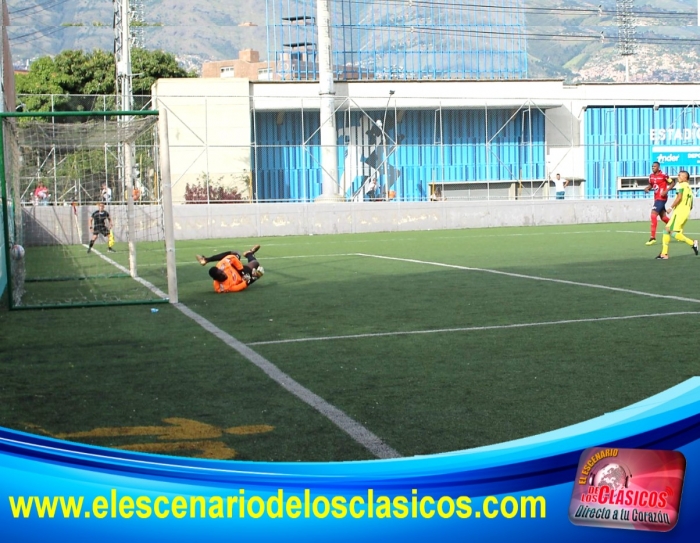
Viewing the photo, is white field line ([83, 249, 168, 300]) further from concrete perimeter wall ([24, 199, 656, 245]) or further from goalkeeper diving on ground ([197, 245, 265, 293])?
concrete perimeter wall ([24, 199, 656, 245])

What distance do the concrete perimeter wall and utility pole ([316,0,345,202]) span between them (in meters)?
6.42

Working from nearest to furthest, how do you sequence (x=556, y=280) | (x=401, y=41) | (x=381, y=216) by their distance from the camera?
(x=556, y=280) < (x=381, y=216) < (x=401, y=41)

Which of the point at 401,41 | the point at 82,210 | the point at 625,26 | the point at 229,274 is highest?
the point at 625,26

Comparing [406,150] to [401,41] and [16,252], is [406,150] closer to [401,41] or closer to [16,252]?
[401,41]

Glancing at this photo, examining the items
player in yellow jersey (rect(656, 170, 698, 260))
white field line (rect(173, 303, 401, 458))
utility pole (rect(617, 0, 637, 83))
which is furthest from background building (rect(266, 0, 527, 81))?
white field line (rect(173, 303, 401, 458))

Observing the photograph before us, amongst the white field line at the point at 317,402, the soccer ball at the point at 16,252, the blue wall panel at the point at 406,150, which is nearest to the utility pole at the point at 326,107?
the blue wall panel at the point at 406,150

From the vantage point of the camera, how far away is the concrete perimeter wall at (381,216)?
3044cm

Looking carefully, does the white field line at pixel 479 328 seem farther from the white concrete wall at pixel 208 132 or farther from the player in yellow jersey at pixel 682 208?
the white concrete wall at pixel 208 132

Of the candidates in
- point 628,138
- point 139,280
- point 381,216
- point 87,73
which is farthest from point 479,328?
point 87,73

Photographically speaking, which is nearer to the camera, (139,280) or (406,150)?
(139,280)

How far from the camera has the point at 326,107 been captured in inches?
1575

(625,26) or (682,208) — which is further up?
(625,26)

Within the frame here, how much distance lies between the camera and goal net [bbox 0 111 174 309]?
13516mm

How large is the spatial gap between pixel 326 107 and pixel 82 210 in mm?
21879
